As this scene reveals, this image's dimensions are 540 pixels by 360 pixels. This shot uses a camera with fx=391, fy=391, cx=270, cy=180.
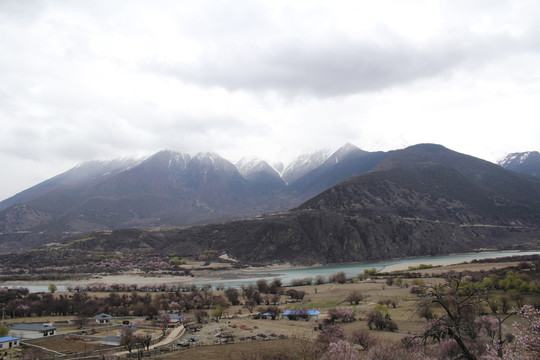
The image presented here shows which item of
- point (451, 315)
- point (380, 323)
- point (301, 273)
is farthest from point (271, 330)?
point (301, 273)

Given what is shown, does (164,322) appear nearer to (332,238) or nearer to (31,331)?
(31,331)

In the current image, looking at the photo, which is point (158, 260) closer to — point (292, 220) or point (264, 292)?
point (292, 220)

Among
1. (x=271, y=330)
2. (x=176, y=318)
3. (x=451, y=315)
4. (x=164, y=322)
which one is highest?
(x=451, y=315)

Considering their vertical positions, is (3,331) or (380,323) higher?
(3,331)

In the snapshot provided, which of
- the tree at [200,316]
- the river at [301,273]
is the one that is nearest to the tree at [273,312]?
the tree at [200,316]

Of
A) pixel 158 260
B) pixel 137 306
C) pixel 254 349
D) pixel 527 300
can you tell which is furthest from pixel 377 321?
pixel 158 260

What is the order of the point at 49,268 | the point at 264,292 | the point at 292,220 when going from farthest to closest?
1. the point at 292,220
2. the point at 49,268
3. the point at 264,292

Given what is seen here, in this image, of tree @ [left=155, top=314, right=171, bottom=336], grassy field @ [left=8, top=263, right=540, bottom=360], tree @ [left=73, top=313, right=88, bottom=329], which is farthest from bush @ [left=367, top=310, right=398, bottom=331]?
tree @ [left=73, top=313, right=88, bottom=329]

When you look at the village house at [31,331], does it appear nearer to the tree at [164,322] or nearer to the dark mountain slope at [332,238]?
the tree at [164,322]

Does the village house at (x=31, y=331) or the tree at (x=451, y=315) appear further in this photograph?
the village house at (x=31, y=331)

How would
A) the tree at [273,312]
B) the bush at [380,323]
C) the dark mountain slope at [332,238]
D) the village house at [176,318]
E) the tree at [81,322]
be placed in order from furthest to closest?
the dark mountain slope at [332,238]
the tree at [273,312]
the village house at [176,318]
the tree at [81,322]
the bush at [380,323]

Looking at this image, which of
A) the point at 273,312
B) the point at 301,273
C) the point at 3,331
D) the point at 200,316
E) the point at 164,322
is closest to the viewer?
the point at 3,331
